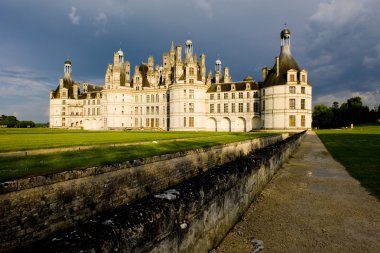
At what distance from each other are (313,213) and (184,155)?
8.56 metres

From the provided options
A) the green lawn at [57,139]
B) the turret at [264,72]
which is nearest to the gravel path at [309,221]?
the green lawn at [57,139]

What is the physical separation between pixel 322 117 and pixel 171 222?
103076mm

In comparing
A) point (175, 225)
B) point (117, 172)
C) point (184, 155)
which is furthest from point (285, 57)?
point (175, 225)

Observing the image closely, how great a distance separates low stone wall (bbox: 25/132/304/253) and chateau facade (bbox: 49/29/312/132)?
175ft

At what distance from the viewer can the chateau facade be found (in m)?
56.5

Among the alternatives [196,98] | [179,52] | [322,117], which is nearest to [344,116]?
[322,117]

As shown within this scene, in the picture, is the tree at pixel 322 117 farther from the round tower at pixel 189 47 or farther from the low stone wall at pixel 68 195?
the low stone wall at pixel 68 195

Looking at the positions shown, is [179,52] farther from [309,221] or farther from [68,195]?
[309,221]

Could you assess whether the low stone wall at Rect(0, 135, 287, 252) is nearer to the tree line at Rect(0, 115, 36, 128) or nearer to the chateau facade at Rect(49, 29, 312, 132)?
the chateau facade at Rect(49, 29, 312, 132)

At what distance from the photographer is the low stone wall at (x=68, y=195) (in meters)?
6.61

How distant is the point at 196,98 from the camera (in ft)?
211

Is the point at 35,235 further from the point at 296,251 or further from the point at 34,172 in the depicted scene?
the point at 296,251

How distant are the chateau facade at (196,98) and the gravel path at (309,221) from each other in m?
49.6

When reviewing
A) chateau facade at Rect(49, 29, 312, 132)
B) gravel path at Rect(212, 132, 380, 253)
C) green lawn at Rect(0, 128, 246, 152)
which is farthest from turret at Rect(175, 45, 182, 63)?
gravel path at Rect(212, 132, 380, 253)
